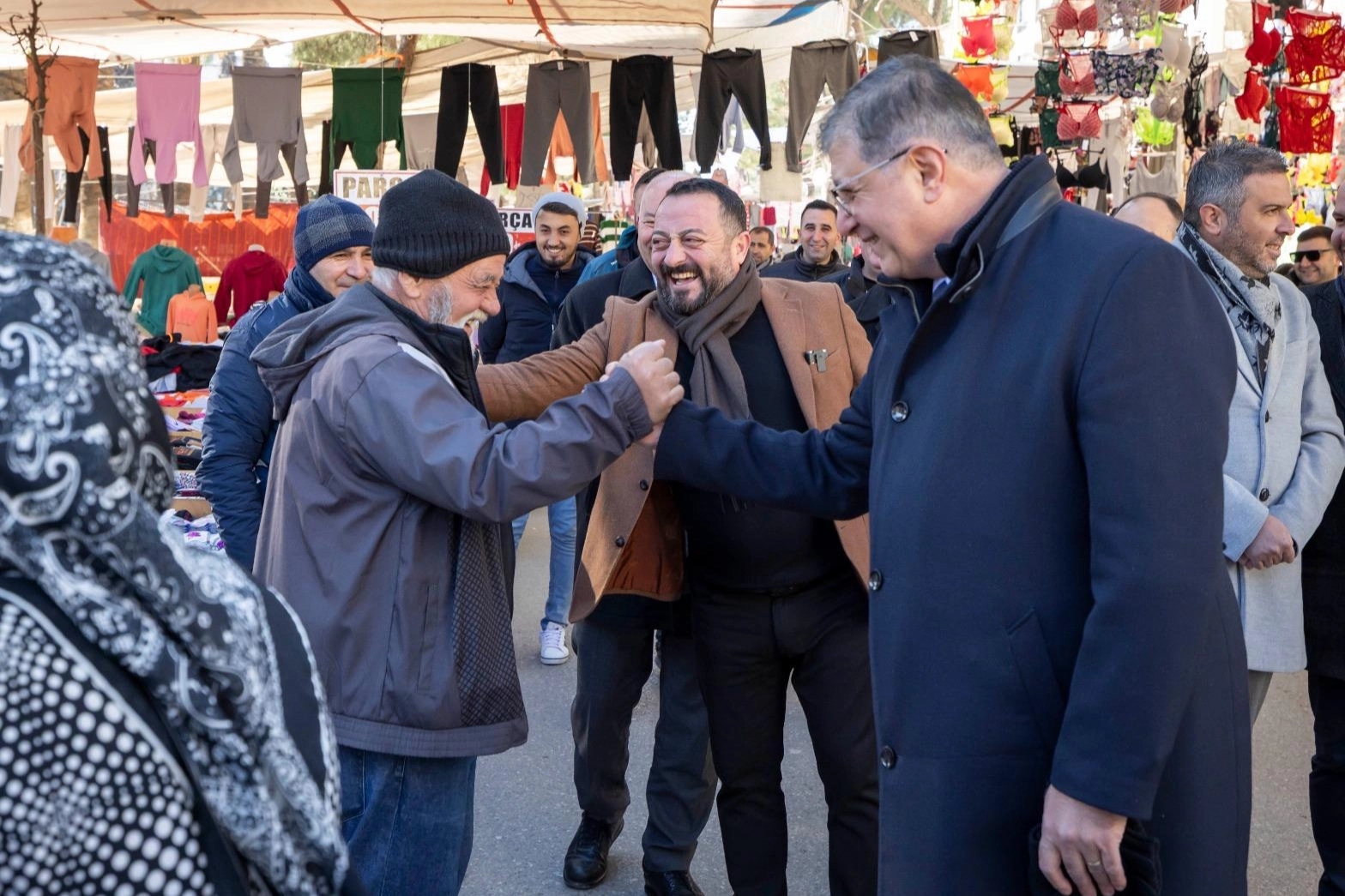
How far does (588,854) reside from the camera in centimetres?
423

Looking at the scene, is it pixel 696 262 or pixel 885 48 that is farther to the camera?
pixel 885 48

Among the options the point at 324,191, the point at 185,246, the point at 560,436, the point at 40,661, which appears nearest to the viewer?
the point at 40,661

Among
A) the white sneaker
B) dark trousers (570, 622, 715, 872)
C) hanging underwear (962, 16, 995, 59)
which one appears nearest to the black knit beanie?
dark trousers (570, 622, 715, 872)

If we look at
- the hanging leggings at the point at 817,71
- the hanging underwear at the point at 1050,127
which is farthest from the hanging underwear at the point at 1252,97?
the hanging leggings at the point at 817,71

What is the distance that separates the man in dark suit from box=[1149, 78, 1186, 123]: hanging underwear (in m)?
6.04

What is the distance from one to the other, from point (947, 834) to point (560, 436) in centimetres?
100

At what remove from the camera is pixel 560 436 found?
8.16 ft

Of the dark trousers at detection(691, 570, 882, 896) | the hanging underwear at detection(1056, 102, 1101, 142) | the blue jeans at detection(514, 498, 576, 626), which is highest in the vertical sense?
the hanging underwear at detection(1056, 102, 1101, 142)

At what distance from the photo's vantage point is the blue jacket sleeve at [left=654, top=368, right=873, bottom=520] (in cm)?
281

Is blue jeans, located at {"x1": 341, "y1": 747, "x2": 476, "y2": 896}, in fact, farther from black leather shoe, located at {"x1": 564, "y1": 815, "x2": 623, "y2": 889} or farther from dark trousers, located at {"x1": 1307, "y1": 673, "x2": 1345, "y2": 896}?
dark trousers, located at {"x1": 1307, "y1": 673, "x2": 1345, "y2": 896}

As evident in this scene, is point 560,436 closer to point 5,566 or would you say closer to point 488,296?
point 488,296

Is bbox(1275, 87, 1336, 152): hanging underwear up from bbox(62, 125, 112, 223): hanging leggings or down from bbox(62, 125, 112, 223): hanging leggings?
up

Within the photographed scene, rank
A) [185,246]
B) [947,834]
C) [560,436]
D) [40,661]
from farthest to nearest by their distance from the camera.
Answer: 1. [185,246]
2. [560,436]
3. [947,834]
4. [40,661]

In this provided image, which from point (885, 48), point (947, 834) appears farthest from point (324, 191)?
point (947, 834)
